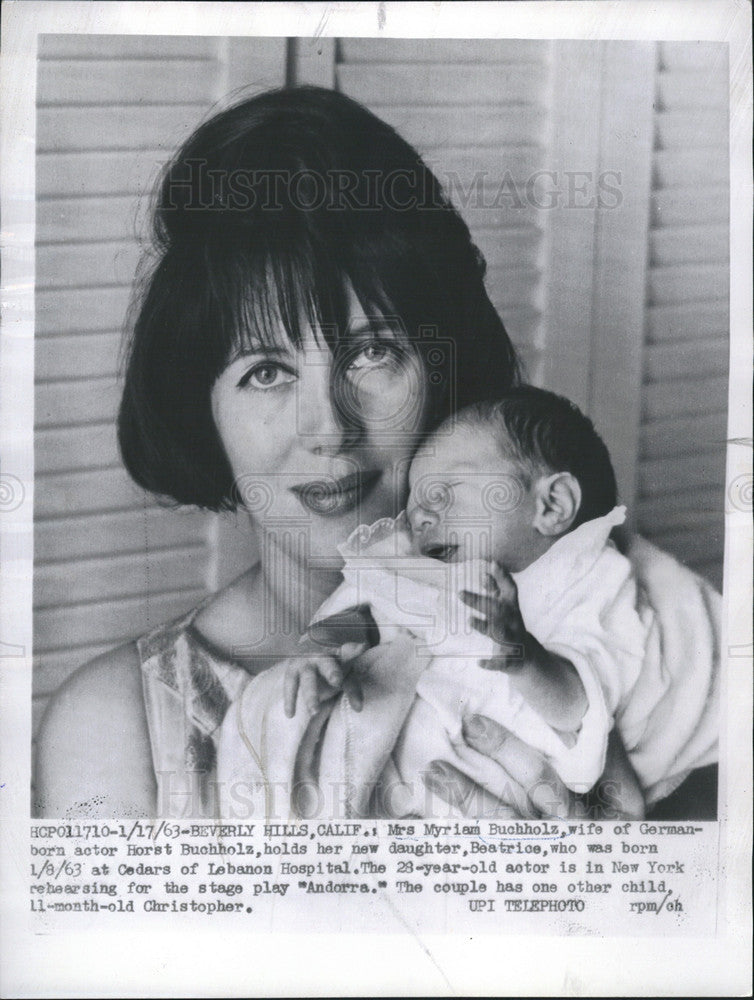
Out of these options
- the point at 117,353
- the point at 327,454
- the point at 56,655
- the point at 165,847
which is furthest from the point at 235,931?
the point at 117,353

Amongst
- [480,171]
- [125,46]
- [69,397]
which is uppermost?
[125,46]

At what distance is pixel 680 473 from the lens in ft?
3.88

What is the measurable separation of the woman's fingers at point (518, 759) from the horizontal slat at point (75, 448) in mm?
473

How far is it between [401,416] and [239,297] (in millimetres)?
208

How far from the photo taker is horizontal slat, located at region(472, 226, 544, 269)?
117 cm

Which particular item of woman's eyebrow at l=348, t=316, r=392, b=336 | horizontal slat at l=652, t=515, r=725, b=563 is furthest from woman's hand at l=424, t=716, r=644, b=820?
woman's eyebrow at l=348, t=316, r=392, b=336

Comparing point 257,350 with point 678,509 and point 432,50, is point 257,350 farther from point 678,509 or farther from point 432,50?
point 678,509

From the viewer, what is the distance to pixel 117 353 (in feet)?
3.82

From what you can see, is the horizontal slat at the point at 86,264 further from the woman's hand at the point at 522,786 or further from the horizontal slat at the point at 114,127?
the woman's hand at the point at 522,786

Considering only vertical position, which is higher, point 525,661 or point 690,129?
point 690,129

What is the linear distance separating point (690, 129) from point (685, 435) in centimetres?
32

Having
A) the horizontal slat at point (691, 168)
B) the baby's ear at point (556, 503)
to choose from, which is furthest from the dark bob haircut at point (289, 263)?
the horizontal slat at point (691, 168)

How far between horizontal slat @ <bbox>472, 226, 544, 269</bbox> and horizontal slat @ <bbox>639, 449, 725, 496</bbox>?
0.25 m

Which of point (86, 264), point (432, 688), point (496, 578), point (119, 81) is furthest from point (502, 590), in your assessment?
point (119, 81)
